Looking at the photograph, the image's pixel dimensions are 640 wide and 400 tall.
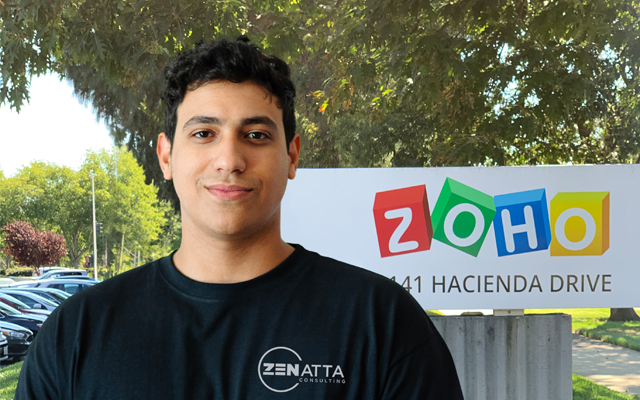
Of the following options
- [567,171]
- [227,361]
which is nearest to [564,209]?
[567,171]

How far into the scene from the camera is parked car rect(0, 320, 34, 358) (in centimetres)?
913

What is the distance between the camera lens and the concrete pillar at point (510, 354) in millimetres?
4113

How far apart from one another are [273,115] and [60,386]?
731 mm

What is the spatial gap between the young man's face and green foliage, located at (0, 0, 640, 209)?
3.50 metres

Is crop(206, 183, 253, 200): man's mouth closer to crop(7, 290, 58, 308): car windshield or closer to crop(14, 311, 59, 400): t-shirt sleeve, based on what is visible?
crop(14, 311, 59, 400): t-shirt sleeve

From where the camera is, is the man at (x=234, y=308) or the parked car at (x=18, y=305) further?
Result: the parked car at (x=18, y=305)

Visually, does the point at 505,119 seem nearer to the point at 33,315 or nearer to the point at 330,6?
the point at 330,6

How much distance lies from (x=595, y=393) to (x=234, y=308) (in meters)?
7.61

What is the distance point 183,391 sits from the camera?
4.08 ft

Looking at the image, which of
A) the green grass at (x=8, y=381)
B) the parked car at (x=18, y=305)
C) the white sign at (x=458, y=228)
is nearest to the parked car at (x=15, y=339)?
the green grass at (x=8, y=381)

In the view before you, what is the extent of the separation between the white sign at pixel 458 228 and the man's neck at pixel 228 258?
2719mm

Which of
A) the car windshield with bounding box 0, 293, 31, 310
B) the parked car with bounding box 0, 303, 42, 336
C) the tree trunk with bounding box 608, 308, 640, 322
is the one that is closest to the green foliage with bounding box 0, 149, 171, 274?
the car windshield with bounding box 0, 293, 31, 310

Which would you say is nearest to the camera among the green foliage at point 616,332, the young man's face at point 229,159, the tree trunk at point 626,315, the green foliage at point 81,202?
the young man's face at point 229,159

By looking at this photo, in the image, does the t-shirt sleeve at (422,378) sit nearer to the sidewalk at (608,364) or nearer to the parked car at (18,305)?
the sidewalk at (608,364)
